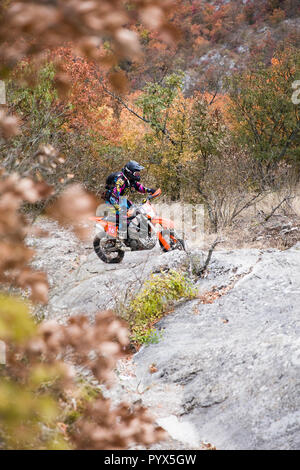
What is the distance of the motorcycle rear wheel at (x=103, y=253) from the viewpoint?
746 centimetres

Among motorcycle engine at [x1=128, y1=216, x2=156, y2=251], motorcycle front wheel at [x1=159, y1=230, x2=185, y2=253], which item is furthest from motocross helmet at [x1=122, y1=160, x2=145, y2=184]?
motorcycle front wheel at [x1=159, y1=230, x2=185, y2=253]

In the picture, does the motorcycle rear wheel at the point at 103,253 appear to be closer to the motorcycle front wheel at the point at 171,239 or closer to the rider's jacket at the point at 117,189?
the rider's jacket at the point at 117,189

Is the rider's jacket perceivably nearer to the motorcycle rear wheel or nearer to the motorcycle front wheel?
the motorcycle rear wheel

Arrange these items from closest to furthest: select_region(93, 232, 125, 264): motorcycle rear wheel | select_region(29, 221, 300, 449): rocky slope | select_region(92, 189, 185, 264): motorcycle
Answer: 1. select_region(29, 221, 300, 449): rocky slope
2. select_region(92, 189, 185, 264): motorcycle
3. select_region(93, 232, 125, 264): motorcycle rear wheel

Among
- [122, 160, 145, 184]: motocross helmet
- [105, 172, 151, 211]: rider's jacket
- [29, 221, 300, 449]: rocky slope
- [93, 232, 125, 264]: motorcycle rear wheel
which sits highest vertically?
[122, 160, 145, 184]: motocross helmet

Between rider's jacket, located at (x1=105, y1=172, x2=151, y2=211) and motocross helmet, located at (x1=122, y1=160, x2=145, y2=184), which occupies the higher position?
motocross helmet, located at (x1=122, y1=160, x2=145, y2=184)

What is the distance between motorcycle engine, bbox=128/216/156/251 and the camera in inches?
295

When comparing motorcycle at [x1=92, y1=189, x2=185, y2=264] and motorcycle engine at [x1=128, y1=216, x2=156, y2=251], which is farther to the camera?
motorcycle engine at [x1=128, y1=216, x2=156, y2=251]

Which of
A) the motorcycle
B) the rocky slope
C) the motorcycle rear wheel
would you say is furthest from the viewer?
the motorcycle rear wheel

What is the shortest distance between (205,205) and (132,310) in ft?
20.4

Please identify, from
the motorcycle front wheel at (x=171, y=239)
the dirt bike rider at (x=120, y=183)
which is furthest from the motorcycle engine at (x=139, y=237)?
the motorcycle front wheel at (x=171, y=239)
